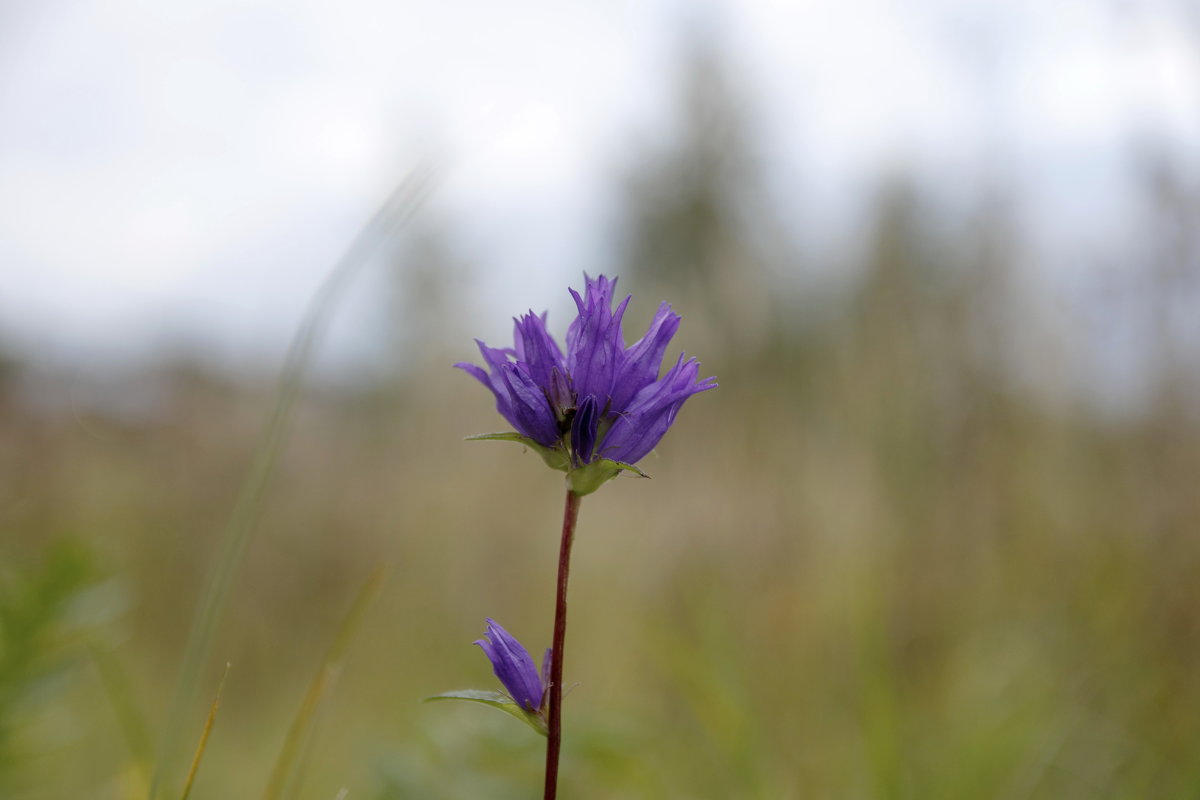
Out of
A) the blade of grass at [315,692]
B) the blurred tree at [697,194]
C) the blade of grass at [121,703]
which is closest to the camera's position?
the blade of grass at [315,692]

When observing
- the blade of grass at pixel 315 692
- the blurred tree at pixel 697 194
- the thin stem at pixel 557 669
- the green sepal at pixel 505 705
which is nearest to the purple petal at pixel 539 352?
the thin stem at pixel 557 669

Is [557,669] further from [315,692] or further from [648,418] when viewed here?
[315,692]

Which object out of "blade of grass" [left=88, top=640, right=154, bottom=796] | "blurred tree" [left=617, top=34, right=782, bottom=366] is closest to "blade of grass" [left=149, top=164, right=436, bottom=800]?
"blade of grass" [left=88, top=640, right=154, bottom=796]

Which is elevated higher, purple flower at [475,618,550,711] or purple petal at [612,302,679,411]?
purple petal at [612,302,679,411]

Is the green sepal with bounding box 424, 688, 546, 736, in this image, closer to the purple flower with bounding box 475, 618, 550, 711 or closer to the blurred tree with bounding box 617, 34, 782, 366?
the purple flower with bounding box 475, 618, 550, 711

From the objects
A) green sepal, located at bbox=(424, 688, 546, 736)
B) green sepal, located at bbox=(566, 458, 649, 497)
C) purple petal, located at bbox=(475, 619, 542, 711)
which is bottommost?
green sepal, located at bbox=(424, 688, 546, 736)

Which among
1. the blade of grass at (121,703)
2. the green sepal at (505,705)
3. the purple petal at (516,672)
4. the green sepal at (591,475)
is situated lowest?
the blade of grass at (121,703)

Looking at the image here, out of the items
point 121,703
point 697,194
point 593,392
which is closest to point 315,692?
point 121,703

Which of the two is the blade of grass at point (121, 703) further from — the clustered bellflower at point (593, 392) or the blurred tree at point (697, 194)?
the blurred tree at point (697, 194)
